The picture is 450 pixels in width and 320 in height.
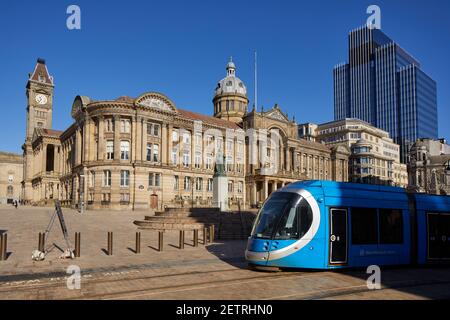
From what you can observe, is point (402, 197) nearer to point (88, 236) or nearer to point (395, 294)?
point (395, 294)

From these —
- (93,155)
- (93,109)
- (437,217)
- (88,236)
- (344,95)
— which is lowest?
(88,236)

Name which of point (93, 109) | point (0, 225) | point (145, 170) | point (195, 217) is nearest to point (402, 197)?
point (195, 217)

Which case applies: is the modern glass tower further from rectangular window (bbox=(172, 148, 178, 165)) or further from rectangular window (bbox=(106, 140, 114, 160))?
rectangular window (bbox=(106, 140, 114, 160))

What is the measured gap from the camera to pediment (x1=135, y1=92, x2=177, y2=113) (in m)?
53.1

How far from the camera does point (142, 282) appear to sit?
10.8 meters

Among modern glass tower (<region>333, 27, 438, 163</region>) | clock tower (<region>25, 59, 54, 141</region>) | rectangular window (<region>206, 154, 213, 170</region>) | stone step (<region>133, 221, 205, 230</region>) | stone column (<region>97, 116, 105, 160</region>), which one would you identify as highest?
modern glass tower (<region>333, 27, 438, 163</region>)

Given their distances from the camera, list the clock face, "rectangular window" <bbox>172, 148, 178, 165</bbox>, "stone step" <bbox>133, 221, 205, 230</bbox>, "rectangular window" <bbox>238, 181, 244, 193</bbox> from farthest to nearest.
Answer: the clock face < "rectangular window" <bbox>238, 181, 244, 193</bbox> < "rectangular window" <bbox>172, 148, 178, 165</bbox> < "stone step" <bbox>133, 221, 205, 230</bbox>

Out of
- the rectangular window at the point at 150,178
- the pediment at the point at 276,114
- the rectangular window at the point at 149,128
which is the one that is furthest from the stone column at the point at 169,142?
the pediment at the point at 276,114

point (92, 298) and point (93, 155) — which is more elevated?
point (93, 155)

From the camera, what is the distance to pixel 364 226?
13.0 metres

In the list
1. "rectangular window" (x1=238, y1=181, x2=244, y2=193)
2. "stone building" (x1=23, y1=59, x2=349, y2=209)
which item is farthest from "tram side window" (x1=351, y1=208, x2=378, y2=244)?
"rectangular window" (x1=238, y1=181, x2=244, y2=193)

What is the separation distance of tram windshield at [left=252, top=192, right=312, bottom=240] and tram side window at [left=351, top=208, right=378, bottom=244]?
1.84 metres

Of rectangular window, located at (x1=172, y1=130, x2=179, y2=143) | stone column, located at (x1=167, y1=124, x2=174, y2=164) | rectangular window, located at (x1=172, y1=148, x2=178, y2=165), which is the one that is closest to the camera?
stone column, located at (x1=167, y1=124, x2=174, y2=164)

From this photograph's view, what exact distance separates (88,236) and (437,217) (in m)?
19.0
